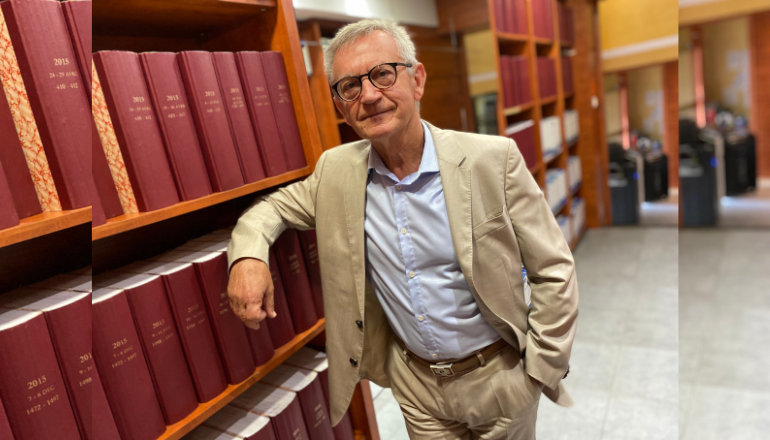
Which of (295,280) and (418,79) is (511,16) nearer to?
(418,79)

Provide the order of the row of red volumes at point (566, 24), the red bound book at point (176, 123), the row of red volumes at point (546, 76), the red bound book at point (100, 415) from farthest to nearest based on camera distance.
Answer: the row of red volumes at point (566, 24) < the row of red volumes at point (546, 76) < the red bound book at point (176, 123) < the red bound book at point (100, 415)

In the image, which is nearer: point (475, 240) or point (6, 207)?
point (6, 207)

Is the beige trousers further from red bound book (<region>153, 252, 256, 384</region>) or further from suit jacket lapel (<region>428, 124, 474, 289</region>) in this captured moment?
red bound book (<region>153, 252, 256, 384</region>)

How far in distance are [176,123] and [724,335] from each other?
8.95ft

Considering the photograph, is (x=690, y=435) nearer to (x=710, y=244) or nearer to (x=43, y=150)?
(x=710, y=244)

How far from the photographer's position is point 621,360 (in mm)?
2365

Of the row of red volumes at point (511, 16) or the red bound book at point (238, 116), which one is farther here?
the row of red volumes at point (511, 16)

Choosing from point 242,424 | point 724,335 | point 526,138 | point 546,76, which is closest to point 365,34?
point 242,424

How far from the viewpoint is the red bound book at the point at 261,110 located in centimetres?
117

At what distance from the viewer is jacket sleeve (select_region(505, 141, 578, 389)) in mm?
1073

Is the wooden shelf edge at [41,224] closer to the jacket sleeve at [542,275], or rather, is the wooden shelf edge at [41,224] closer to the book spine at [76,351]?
the book spine at [76,351]

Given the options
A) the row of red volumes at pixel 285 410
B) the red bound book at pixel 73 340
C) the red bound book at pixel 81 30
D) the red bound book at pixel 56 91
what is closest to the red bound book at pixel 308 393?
the row of red volumes at pixel 285 410

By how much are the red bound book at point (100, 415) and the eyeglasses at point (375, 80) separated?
76 centimetres

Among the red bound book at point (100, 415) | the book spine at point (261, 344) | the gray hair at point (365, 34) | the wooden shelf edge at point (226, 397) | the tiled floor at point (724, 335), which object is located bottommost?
the tiled floor at point (724, 335)
